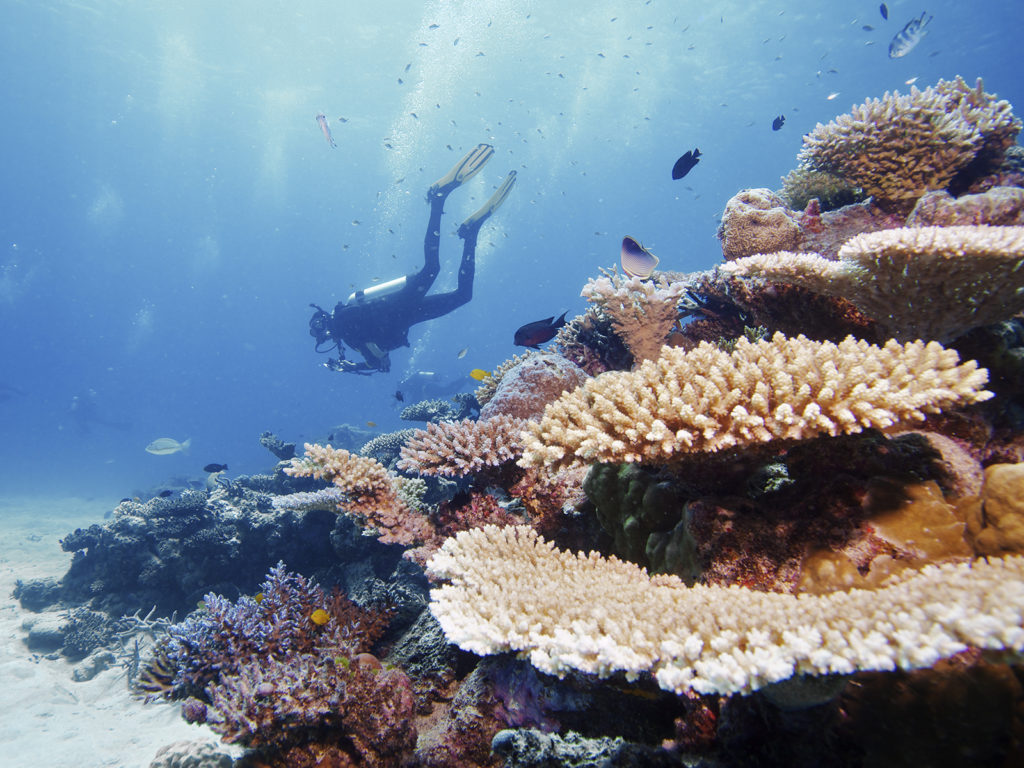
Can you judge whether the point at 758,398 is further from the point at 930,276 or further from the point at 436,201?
the point at 436,201

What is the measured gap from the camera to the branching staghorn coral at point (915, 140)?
4.93 metres

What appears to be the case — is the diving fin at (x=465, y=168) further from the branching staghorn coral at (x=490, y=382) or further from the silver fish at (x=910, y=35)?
the branching staghorn coral at (x=490, y=382)

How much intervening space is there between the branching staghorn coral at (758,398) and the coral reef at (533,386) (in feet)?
8.39

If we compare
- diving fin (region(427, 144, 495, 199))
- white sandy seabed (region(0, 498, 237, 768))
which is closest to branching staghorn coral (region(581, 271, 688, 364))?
white sandy seabed (region(0, 498, 237, 768))

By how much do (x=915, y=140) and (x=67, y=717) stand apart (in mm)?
12785

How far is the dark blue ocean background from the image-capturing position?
136 feet

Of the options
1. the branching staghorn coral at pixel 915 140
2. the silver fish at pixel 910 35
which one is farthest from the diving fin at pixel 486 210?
the branching staghorn coral at pixel 915 140

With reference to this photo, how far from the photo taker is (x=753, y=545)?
2076 mm

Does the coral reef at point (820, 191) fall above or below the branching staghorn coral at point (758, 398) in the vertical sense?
above

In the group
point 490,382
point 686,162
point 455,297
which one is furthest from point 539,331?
point 455,297

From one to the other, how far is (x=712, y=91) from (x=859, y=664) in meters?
65.0

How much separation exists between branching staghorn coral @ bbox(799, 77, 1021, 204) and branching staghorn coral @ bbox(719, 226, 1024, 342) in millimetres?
3445

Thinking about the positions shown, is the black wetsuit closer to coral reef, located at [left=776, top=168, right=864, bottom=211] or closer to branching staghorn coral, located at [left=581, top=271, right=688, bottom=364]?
coral reef, located at [left=776, top=168, right=864, bottom=211]

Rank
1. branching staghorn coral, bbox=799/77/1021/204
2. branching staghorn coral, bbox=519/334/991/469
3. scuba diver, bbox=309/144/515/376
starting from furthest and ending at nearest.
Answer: scuba diver, bbox=309/144/515/376 → branching staghorn coral, bbox=799/77/1021/204 → branching staghorn coral, bbox=519/334/991/469
